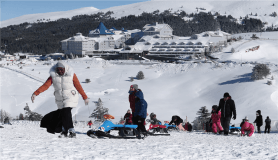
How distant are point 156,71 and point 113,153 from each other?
60.1 meters

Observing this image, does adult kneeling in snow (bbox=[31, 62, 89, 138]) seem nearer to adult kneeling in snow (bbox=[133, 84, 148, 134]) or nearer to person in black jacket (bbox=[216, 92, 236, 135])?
adult kneeling in snow (bbox=[133, 84, 148, 134])

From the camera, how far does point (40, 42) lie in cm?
17175

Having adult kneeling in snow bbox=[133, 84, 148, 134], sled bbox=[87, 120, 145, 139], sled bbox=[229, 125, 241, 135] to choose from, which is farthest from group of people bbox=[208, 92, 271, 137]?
sled bbox=[87, 120, 145, 139]

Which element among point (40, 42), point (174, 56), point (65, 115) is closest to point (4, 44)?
point (40, 42)

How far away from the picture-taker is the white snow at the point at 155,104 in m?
6.33

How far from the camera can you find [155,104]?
40906 mm

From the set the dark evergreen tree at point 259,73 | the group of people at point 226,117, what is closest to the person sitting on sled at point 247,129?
the group of people at point 226,117

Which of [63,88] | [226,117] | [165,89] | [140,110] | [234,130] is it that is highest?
[165,89]

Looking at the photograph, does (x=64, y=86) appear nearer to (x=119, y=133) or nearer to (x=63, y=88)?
(x=63, y=88)

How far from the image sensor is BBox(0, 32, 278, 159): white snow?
633 centimetres

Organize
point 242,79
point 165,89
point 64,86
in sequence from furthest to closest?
point 242,79 < point 165,89 < point 64,86

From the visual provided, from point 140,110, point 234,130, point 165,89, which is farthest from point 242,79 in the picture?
point 140,110

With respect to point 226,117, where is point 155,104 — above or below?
above

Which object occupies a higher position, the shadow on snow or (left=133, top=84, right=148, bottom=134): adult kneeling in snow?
the shadow on snow
